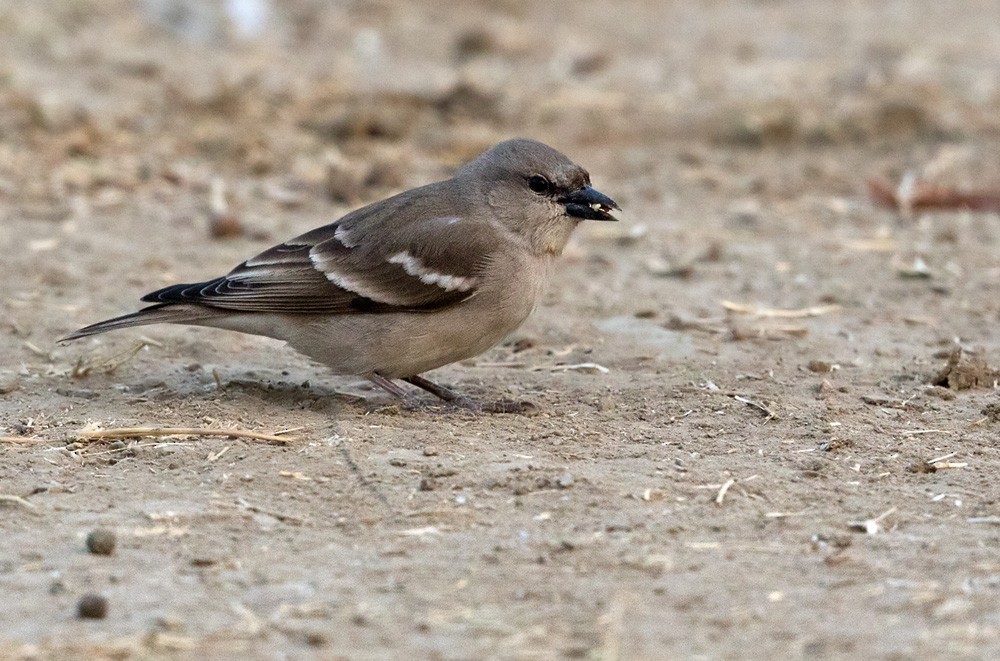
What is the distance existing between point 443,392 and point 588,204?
115cm

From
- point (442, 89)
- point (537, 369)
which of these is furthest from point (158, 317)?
point (442, 89)

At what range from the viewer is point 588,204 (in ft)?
22.7

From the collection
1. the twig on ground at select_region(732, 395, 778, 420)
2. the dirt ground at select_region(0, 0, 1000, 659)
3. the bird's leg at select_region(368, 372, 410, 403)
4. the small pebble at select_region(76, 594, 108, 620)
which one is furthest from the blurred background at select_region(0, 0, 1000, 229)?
the small pebble at select_region(76, 594, 108, 620)

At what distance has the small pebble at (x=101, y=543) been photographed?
473 centimetres

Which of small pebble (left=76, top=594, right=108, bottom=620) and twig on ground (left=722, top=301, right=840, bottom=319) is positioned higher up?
twig on ground (left=722, top=301, right=840, bottom=319)

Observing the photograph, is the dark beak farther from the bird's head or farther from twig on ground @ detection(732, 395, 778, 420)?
twig on ground @ detection(732, 395, 778, 420)

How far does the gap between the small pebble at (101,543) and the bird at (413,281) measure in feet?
6.28

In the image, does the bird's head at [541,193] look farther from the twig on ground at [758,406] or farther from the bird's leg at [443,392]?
the twig on ground at [758,406]

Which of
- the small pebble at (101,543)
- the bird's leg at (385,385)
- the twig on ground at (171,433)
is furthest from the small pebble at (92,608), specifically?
the bird's leg at (385,385)

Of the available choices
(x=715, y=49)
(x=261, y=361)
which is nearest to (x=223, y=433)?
(x=261, y=361)

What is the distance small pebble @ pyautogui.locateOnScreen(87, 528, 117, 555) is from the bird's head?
273 cm

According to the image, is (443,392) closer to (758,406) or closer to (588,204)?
(588,204)

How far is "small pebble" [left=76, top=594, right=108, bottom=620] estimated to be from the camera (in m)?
4.22

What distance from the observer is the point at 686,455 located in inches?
227
